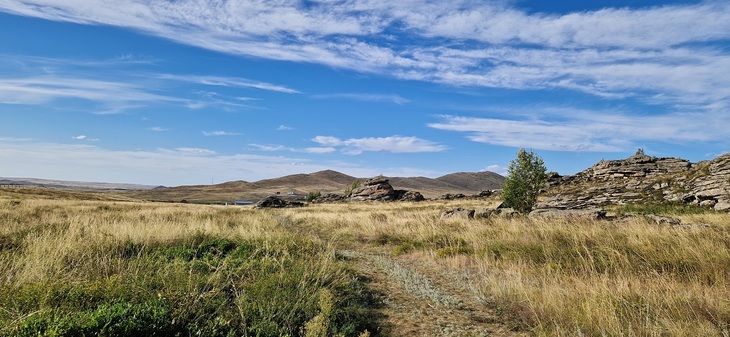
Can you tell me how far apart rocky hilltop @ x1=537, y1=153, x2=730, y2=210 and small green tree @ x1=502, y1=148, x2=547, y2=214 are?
2.10 meters

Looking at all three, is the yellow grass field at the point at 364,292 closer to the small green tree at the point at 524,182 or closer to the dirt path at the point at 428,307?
the dirt path at the point at 428,307

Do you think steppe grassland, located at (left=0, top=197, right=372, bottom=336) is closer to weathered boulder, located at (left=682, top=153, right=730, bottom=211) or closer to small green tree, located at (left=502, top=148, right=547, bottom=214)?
small green tree, located at (left=502, top=148, right=547, bottom=214)

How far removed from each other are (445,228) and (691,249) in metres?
8.61

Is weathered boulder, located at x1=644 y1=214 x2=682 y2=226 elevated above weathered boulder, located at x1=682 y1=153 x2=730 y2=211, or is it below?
below

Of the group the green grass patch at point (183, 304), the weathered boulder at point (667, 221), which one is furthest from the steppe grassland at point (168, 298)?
the weathered boulder at point (667, 221)

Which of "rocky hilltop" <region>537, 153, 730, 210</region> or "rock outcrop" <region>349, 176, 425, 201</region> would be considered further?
"rock outcrop" <region>349, 176, 425, 201</region>

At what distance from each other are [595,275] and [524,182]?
1975cm

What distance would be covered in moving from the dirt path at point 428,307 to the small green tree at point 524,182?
18.7 m

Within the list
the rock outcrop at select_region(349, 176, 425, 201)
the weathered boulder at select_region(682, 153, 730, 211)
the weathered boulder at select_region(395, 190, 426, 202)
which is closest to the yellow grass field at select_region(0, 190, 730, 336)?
the weathered boulder at select_region(682, 153, 730, 211)

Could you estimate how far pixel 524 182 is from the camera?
83.2ft

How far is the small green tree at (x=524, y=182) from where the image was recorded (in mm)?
25359

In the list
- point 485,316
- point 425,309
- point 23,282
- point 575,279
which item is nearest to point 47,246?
point 23,282

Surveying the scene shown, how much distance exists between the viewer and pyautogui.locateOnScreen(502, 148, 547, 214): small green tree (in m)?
25.4

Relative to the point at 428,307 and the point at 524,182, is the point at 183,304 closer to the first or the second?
the point at 428,307
